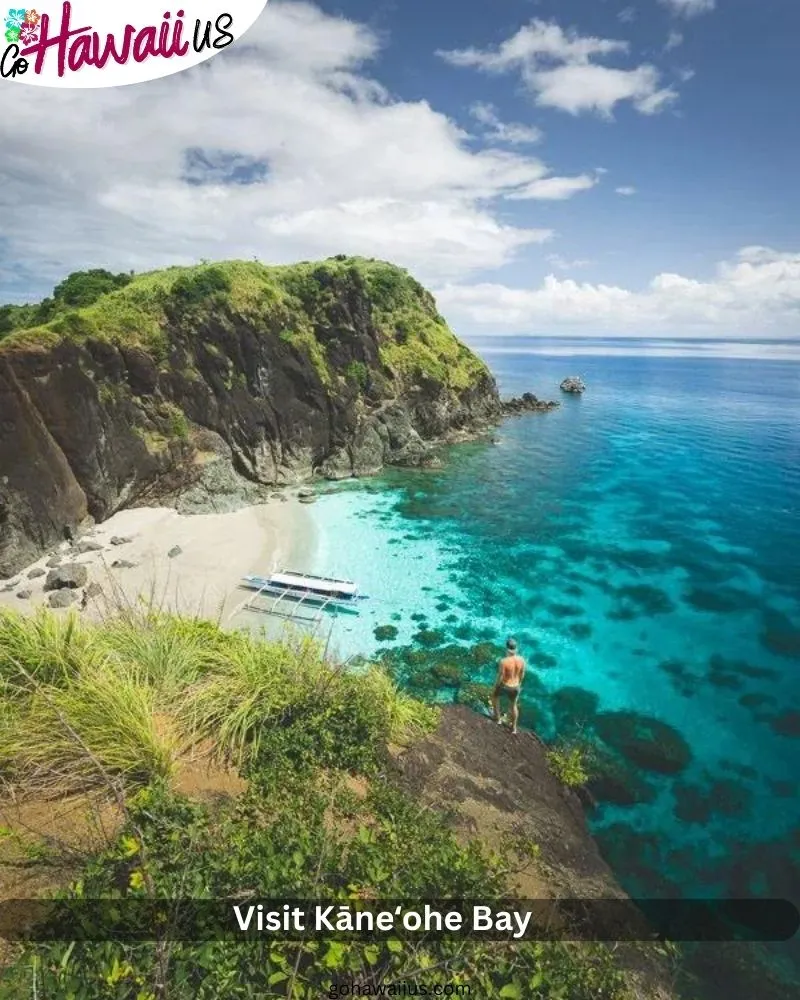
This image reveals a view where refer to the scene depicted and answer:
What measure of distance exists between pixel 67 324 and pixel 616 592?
3288cm

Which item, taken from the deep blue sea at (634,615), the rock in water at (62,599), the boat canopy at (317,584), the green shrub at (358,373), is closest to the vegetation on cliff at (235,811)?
the deep blue sea at (634,615)

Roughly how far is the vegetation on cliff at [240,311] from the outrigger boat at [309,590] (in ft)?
55.3

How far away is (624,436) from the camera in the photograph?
62.8 metres

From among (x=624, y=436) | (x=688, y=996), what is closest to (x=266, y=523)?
(x=688, y=996)

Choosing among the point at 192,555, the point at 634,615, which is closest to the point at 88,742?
the point at 192,555

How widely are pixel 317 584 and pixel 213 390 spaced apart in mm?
20442

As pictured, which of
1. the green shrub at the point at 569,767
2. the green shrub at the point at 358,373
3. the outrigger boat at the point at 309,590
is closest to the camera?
the green shrub at the point at 569,767

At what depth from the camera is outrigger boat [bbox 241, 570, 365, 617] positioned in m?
23.2

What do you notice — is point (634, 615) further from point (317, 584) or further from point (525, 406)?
point (525, 406)

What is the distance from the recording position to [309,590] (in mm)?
23875

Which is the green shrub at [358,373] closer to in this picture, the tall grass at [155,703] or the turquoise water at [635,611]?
the turquoise water at [635,611]

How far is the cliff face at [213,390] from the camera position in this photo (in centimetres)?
2600

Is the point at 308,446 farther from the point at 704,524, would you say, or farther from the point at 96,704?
the point at 96,704

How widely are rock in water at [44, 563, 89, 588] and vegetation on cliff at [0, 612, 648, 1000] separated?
1469cm
